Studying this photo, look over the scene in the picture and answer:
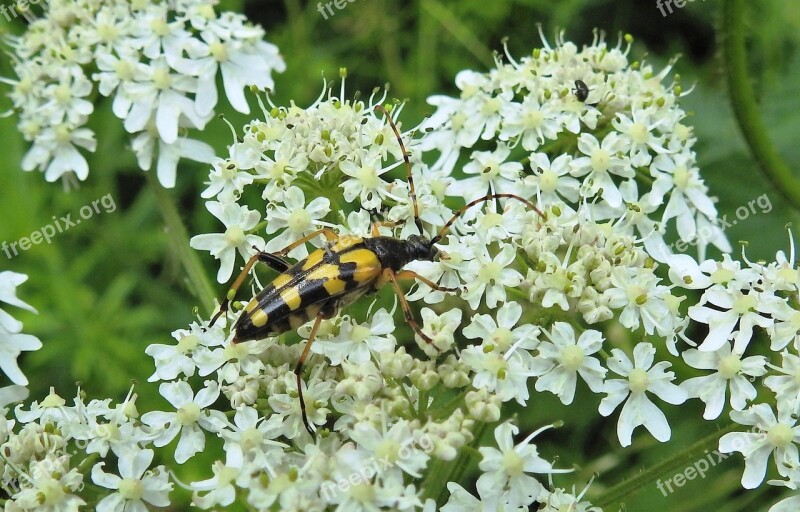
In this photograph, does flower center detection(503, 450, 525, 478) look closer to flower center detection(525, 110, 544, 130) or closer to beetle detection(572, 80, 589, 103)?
flower center detection(525, 110, 544, 130)

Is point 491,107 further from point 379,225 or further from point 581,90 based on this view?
Result: point 379,225

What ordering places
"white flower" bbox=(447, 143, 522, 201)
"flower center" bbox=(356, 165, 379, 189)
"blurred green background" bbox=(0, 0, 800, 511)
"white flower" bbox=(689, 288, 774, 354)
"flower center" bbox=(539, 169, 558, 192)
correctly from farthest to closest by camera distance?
"blurred green background" bbox=(0, 0, 800, 511)
"white flower" bbox=(447, 143, 522, 201)
"flower center" bbox=(539, 169, 558, 192)
"flower center" bbox=(356, 165, 379, 189)
"white flower" bbox=(689, 288, 774, 354)

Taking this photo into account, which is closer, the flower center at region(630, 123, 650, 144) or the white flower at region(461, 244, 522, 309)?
the white flower at region(461, 244, 522, 309)

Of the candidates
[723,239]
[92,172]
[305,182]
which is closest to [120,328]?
[92,172]

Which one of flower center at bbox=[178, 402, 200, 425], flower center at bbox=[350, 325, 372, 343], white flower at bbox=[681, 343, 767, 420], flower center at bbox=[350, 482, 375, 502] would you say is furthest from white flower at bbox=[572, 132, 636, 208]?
flower center at bbox=[178, 402, 200, 425]

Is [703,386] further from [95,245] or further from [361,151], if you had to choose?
[95,245]

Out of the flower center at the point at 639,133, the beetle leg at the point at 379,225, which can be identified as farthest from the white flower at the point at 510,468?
the flower center at the point at 639,133

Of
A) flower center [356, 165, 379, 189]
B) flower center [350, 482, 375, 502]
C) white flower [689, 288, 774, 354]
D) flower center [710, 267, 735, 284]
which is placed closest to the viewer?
flower center [350, 482, 375, 502]
